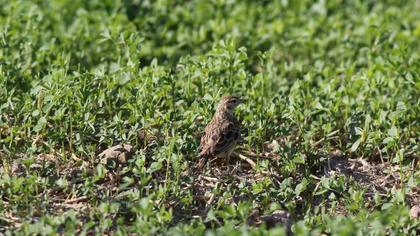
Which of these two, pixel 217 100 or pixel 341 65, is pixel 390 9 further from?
pixel 217 100

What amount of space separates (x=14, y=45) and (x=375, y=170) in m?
3.81

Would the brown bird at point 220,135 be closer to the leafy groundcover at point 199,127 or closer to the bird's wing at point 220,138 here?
the bird's wing at point 220,138

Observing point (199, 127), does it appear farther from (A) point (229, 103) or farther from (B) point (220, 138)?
(B) point (220, 138)

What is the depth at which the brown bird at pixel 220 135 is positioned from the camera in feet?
25.9

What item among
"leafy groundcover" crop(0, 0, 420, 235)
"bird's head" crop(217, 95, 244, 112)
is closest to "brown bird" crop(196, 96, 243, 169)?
"bird's head" crop(217, 95, 244, 112)

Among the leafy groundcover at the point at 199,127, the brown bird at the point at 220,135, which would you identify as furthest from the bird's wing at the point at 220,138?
the leafy groundcover at the point at 199,127

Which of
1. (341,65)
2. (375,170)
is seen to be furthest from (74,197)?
(341,65)

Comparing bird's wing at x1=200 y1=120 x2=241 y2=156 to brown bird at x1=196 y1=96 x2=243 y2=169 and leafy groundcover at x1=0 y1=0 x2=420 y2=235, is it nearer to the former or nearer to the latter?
brown bird at x1=196 y1=96 x2=243 y2=169

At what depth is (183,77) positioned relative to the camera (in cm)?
930

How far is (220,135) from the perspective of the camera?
7.92 m

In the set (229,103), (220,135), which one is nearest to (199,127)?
(229,103)

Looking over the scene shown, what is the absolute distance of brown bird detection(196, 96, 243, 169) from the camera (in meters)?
7.90

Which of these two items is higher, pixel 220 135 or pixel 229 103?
pixel 229 103

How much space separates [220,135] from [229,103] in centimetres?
59
